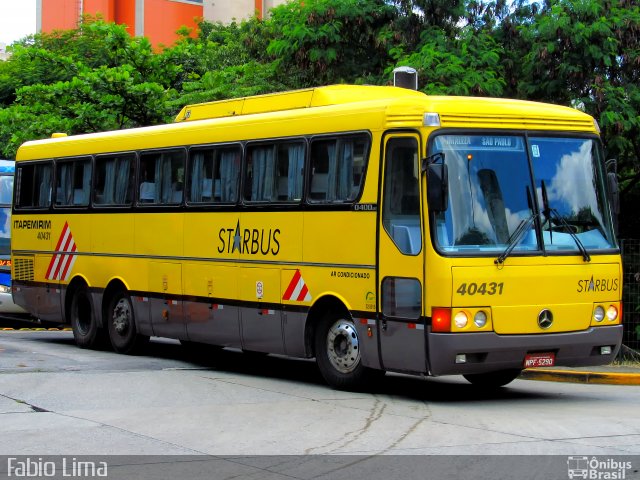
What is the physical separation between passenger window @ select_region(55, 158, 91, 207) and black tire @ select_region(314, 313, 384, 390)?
6703 mm

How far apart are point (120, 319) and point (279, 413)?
22.7 feet

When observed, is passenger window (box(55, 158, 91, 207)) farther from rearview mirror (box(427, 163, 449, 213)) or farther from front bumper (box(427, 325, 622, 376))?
front bumper (box(427, 325, 622, 376))

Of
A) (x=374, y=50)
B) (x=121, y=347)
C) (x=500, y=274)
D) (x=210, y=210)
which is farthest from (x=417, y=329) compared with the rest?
(x=374, y=50)

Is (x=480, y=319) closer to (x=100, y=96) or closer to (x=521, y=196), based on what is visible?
(x=521, y=196)

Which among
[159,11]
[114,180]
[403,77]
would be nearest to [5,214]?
[114,180]

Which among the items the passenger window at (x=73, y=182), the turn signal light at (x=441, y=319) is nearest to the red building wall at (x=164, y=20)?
the passenger window at (x=73, y=182)

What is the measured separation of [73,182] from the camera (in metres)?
18.9

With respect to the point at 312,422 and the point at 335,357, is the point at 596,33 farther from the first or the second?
the point at 312,422

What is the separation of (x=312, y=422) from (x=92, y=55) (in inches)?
1264

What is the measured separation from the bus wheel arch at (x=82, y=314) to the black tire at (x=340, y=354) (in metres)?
5.94

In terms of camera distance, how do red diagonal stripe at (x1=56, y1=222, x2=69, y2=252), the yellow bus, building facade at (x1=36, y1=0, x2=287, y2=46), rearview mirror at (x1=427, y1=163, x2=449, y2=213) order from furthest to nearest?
building facade at (x1=36, y1=0, x2=287, y2=46)
red diagonal stripe at (x1=56, y1=222, x2=69, y2=252)
the yellow bus
rearview mirror at (x1=427, y1=163, x2=449, y2=213)

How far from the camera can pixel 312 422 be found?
1059 cm

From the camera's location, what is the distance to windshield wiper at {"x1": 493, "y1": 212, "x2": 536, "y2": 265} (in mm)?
11641
